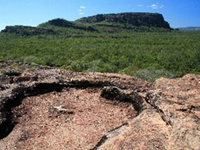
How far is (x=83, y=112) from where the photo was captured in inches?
351

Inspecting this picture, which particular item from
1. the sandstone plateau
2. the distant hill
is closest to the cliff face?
the distant hill

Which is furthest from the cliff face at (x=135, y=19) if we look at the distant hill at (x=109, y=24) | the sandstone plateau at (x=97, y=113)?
the sandstone plateau at (x=97, y=113)

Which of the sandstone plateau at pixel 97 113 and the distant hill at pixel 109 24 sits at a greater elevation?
the distant hill at pixel 109 24

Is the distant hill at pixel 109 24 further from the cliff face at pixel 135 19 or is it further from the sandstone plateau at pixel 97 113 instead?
the sandstone plateau at pixel 97 113

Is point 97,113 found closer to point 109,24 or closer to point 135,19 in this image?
point 109,24

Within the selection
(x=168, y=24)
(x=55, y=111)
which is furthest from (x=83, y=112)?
(x=168, y=24)

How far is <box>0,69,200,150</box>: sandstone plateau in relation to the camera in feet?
18.3

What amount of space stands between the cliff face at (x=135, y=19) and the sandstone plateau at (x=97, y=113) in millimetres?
118597

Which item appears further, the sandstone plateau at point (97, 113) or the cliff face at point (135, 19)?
the cliff face at point (135, 19)

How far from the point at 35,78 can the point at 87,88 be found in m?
2.85

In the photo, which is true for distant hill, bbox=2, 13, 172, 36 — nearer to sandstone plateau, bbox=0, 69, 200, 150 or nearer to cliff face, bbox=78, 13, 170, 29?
cliff face, bbox=78, 13, 170, 29

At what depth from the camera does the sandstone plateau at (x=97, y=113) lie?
558 cm

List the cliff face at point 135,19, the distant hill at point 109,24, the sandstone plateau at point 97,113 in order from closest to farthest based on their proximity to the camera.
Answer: the sandstone plateau at point 97,113 → the distant hill at point 109,24 → the cliff face at point 135,19

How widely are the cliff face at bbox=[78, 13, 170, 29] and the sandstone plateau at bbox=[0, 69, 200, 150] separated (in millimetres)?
118597
